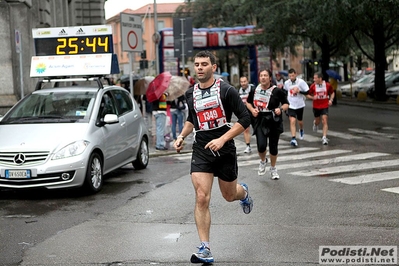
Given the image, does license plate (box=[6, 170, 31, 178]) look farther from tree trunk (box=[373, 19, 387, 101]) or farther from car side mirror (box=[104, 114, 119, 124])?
tree trunk (box=[373, 19, 387, 101])

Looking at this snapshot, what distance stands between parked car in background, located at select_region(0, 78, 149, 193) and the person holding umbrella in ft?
12.8

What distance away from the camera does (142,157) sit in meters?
13.7

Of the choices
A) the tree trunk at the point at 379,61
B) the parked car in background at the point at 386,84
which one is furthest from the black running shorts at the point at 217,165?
the parked car in background at the point at 386,84

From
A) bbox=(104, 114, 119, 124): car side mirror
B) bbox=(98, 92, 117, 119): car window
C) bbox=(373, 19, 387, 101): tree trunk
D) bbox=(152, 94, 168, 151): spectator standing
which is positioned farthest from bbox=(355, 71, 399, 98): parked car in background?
bbox=(104, 114, 119, 124): car side mirror

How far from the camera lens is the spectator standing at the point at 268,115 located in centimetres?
1184

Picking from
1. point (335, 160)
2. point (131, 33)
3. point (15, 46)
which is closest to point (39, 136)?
point (335, 160)

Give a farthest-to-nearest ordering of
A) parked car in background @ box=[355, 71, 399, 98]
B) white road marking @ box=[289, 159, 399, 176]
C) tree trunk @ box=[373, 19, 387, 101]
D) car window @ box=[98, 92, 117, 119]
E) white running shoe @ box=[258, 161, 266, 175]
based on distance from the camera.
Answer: parked car in background @ box=[355, 71, 399, 98] < tree trunk @ box=[373, 19, 387, 101] < white road marking @ box=[289, 159, 399, 176] < white running shoe @ box=[258, 161, 266, 175] < car window @ box=[98, 92, 117, 119]

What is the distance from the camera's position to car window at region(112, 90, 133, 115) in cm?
1275

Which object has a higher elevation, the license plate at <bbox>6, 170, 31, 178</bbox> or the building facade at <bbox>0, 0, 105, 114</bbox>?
the building facade at <bbox>0, 0, 105, 114</bbox>

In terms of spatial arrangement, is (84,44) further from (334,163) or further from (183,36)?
(183,36)

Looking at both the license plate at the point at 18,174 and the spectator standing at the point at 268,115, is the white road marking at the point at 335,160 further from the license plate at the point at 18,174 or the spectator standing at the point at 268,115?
the license plate at the point at 18,174

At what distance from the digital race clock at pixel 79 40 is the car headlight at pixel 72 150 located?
3502 millimetres

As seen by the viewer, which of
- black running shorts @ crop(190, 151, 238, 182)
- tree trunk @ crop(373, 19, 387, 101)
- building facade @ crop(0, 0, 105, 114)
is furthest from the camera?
tree trunk @ crop(373, 19, 387, 101)

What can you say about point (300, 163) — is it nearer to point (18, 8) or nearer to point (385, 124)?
point (385, 124)
